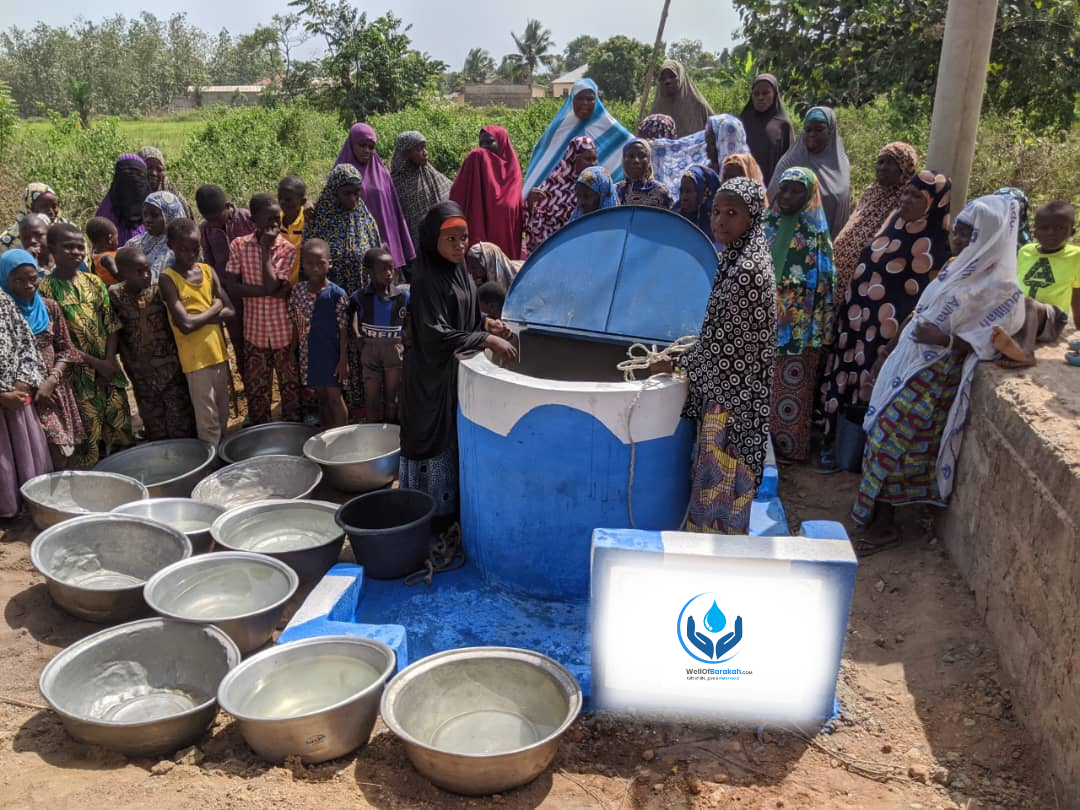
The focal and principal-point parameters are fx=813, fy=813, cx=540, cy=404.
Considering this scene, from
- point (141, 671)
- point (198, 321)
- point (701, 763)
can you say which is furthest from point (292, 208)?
point (701, 763)

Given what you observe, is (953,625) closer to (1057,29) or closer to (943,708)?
(943,708)

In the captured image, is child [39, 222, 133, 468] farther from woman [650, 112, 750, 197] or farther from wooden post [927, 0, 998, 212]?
wooden post [927, 0, 998, 212]

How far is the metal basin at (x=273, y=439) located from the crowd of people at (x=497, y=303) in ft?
0.80

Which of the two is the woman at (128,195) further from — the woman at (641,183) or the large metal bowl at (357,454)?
the woman at (641,183)

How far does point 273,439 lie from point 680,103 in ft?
15.2

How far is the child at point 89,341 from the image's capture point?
14.9 ft

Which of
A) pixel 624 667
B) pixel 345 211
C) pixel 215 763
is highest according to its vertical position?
pixel 345 211

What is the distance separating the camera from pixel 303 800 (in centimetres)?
245

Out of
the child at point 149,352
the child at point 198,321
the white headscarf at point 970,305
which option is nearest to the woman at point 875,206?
the white headscarf at point 970,305

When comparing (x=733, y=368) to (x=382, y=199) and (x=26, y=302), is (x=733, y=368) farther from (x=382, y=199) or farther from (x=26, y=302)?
(x=26, y=302)

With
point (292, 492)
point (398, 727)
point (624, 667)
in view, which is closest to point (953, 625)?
point (624, 667)

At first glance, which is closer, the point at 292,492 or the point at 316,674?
the point at 316,674

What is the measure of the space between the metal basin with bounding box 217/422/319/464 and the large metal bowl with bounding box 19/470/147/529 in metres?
0.75

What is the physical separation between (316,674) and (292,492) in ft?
6.50
